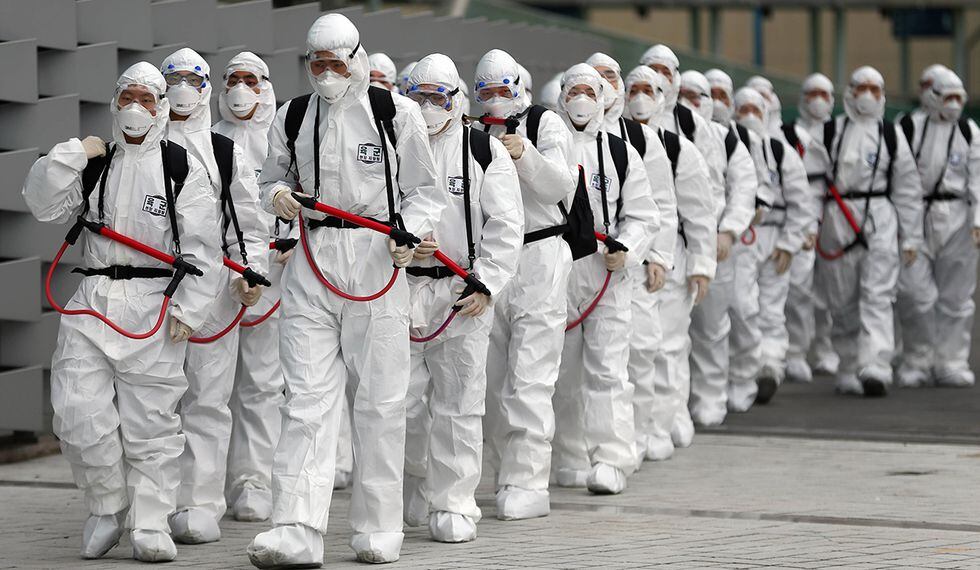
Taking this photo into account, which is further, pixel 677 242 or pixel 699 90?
Answer: pixel 699 90

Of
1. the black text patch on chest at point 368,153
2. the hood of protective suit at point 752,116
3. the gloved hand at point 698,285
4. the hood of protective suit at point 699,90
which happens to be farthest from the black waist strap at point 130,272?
the hood of protective suit at point 752,116

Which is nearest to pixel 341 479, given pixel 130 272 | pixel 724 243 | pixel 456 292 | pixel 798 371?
pixel 456 292

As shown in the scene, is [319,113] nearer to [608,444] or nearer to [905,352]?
[608,444]

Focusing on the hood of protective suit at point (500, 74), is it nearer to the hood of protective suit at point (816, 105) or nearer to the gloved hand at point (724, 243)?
the gloved hand at point (724, 243)

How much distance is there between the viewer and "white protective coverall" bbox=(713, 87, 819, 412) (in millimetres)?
13875

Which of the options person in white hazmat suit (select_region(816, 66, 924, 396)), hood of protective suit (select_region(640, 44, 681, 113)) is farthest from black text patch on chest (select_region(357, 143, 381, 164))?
person in white hazmat suit (select_region(816, 66, 924, 396))

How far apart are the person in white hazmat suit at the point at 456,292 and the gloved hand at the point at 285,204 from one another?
83 cm

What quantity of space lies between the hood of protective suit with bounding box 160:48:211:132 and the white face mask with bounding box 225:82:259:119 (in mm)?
573

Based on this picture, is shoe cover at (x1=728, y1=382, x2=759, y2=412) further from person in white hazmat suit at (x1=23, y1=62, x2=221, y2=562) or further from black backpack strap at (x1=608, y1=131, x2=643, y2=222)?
person in white hazmat suit at (x1=23, y1=62, x2=221, y2=562)

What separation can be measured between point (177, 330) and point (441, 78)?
1.65 metres

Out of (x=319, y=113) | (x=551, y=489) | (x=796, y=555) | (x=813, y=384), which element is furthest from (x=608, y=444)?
(x=813, y=384)

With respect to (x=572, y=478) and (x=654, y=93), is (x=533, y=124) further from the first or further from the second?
(x=654, y=93)

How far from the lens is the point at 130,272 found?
27.0 feet

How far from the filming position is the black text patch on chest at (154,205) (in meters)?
8.25
